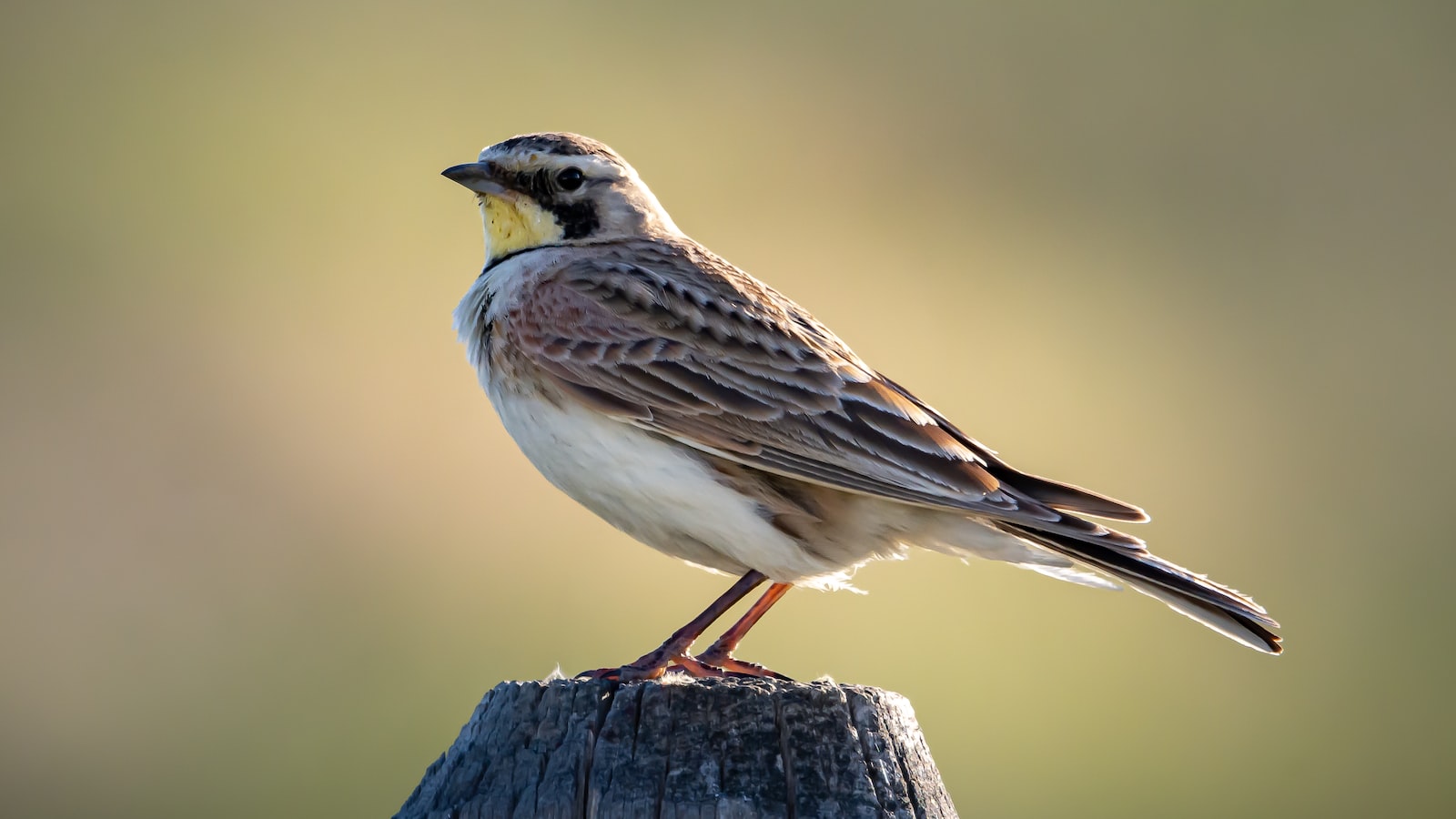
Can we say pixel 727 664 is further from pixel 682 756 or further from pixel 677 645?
pixel 682 756

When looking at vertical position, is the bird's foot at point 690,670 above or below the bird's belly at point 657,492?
below

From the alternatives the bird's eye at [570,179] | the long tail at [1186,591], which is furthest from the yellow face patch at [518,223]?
the long tail at [1186,591]

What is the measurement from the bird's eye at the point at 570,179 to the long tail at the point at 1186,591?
2.54 m

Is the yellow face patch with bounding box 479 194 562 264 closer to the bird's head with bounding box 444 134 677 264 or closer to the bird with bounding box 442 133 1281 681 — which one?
the bird's head with bounding box 444 134 677 264

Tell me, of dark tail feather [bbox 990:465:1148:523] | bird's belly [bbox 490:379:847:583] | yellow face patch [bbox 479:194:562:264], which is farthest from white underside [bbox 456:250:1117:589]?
yellow face patch [bbox 479:194:562:264]

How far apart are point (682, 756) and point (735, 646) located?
193 cm

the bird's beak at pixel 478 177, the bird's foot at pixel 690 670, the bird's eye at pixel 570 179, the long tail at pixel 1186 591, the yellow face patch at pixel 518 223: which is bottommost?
the bird's foot at pixel 690 670

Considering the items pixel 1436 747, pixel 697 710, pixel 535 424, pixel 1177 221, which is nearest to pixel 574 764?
pixel 697 710

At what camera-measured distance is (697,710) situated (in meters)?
3.92

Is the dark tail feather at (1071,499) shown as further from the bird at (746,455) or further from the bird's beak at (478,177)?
the bird's beak at (478,177)

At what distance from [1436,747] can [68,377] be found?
12.0m

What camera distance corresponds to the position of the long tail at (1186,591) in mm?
4895

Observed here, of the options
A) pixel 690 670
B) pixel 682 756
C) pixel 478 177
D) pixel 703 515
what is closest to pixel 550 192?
pixel 478 177

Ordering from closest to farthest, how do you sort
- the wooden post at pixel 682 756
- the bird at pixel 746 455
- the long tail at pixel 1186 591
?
the wooden post at pixel 682 756 → the long tail at pixel 1186 591 → the bird at pixel 746 455
